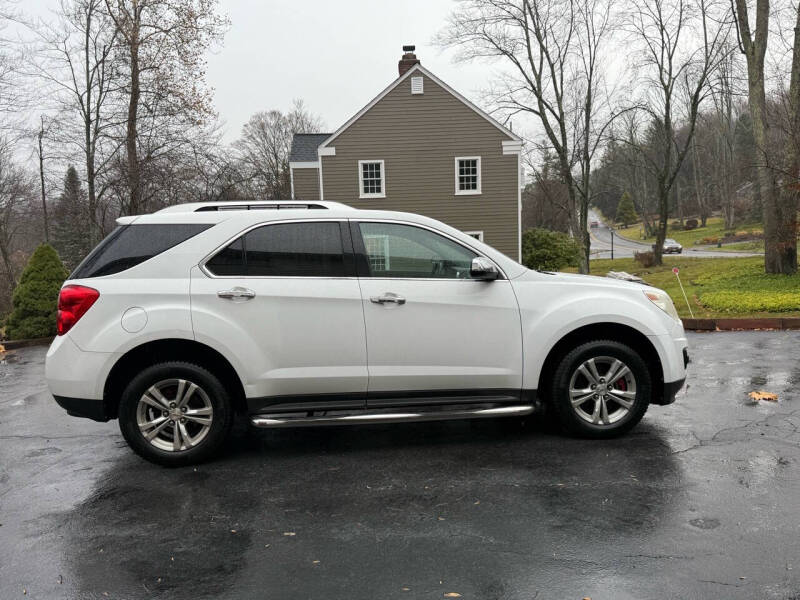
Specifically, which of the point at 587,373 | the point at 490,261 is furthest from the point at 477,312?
the point at 587,373

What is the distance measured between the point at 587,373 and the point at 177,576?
3263 mm

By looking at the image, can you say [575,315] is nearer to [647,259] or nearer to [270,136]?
[647,259]

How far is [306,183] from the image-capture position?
27.1 m

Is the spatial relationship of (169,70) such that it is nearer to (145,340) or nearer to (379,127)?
(379,127)

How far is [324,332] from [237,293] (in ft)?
2.31

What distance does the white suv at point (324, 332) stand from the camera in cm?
446

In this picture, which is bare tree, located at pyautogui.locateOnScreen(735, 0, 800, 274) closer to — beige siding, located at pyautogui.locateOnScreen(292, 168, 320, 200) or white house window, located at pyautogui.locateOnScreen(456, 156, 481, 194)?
white house window, located at pyautogui.locateOnScreen(456, 156, 481, 194)

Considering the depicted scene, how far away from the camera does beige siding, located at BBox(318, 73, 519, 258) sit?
2628 cm

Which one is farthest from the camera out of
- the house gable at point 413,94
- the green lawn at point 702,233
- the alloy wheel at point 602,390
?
the green lawn at point 702,233

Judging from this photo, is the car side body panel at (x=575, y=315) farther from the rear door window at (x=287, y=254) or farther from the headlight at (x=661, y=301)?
the rear door window at (x=287, y=254)

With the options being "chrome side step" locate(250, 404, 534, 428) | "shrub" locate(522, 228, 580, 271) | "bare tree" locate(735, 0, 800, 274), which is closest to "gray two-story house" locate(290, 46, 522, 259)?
"shrub" locate(522, 228, 580, 271)

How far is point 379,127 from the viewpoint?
86.3ft

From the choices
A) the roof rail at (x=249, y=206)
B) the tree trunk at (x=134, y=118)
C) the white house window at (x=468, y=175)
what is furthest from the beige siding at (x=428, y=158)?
the roof rail at (x=249, y=206)

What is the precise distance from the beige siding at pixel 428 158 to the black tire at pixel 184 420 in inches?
872
